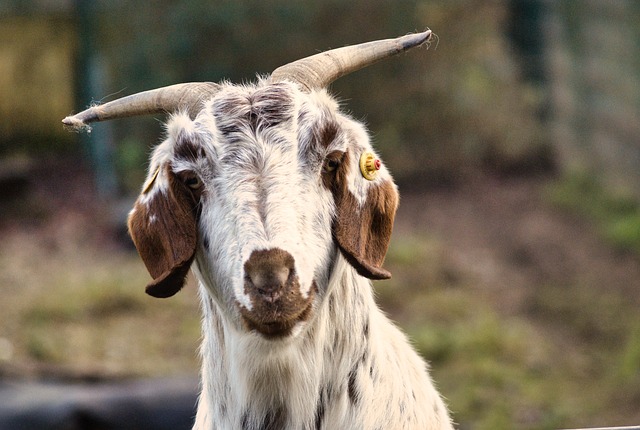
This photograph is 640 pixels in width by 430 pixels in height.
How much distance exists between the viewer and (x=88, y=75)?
1513 centimetres

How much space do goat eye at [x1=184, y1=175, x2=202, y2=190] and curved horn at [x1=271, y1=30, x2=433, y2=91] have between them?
1.78 ft

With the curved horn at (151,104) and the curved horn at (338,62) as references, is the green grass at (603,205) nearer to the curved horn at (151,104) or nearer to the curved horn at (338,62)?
the curved horn at (338,62)

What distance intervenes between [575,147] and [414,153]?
2.30 metres

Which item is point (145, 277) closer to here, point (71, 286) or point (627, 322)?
point (71, 286)

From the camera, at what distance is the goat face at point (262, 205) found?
4391 mm

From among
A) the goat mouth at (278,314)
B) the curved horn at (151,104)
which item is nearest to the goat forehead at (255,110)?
the curved horn at (151,104)

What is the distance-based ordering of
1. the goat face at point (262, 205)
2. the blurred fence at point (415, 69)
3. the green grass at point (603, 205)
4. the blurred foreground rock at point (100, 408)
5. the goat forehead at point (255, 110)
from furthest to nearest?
the blurred fence at point (415, 69) → the green grass at point (603, 205) → the blurred foreground rock at point (100, 408) → the goat forehead at point (255, 110) → the goat face at point (262, 205)

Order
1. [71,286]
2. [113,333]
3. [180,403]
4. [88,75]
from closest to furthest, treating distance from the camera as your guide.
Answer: [180,403]
[113,333]
[71,286]
[88,75]

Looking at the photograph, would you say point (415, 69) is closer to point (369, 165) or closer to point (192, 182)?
point (369, 165)

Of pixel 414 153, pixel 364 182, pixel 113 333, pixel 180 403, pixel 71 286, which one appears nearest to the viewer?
pixel 364 182

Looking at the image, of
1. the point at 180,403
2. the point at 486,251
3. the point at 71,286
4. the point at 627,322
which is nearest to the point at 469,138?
the point at 486,251

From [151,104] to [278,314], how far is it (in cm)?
120

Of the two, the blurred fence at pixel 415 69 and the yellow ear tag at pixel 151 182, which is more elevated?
the blurred fence at pixel 415 69

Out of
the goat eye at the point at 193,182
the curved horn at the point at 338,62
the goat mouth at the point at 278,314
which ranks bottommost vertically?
the goat mouth at the point at 278,314
